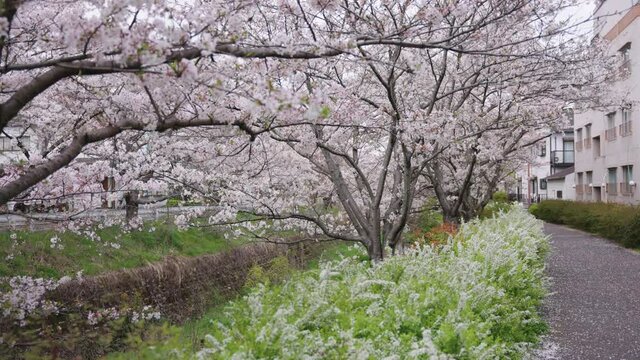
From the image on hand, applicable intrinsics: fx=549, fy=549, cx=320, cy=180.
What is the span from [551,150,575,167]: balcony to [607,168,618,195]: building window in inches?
978

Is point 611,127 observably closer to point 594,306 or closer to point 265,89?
point 594,306

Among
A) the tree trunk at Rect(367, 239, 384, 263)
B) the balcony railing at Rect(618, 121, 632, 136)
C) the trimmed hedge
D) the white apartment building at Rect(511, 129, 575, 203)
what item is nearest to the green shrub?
the tree trunk at Rect(367, 239, 384, 263)

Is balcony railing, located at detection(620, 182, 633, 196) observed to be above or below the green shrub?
above

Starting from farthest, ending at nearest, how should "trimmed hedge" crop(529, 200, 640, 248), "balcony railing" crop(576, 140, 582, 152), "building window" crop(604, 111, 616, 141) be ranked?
"balcony railing" crop(576, 140, 582, 152) < "building window" crop(604, 111, 616, 141) < "trimmed hedge" crop(529, 200, 640, 248)

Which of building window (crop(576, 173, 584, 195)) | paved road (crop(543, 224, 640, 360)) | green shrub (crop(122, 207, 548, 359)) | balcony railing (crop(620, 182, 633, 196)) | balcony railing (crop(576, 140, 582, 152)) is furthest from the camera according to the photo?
building window (crop(576, 173, 584, 195))

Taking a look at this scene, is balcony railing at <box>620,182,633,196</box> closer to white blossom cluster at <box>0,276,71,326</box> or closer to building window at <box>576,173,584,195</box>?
building window at <box>576,173,584,195</box>

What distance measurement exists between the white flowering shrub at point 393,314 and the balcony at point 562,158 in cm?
4531

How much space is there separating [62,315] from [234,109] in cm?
710

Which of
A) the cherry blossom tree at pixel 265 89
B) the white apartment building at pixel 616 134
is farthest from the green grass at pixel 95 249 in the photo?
the white apartment building at pixel 616 134

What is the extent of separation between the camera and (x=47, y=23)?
508 cm

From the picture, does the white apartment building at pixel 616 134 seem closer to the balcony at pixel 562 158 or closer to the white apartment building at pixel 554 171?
the white apartment building at pixel 554 171

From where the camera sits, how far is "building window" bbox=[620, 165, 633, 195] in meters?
21.5

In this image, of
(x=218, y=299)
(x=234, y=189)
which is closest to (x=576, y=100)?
(x=234, y=189)

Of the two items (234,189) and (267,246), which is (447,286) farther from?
(267,246)
